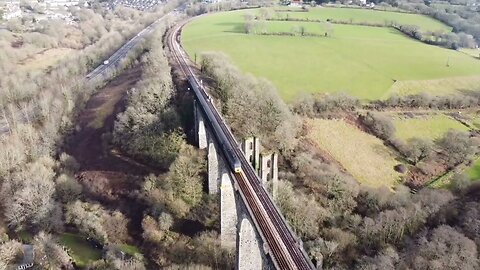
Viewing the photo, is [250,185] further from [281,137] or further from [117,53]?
[117,53]

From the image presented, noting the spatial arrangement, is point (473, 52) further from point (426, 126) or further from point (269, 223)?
point (269, 223)

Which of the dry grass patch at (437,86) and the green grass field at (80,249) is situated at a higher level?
the dry grass patch at (437,86)

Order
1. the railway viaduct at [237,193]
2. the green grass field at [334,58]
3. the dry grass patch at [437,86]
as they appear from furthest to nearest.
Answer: the green grass field at [334,58]
the dry grass patch at [437,86]
the railway viaduct at [237,193]

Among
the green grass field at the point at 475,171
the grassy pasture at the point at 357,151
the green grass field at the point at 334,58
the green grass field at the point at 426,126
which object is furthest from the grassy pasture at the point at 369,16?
the green grass field at the point at 475,171

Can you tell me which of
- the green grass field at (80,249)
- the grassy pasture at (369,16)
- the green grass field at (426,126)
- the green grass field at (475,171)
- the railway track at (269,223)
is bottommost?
the green grass field at (80,249)

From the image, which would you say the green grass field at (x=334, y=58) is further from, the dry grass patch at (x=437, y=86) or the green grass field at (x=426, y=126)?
the green grass field at (x=426, y=126)

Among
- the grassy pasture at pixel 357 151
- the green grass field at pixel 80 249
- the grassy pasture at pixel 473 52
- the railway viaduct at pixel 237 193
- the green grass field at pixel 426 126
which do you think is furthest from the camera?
the grassy pasture at pixel 473 52

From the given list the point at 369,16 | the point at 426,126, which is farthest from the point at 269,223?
the point at 369,16

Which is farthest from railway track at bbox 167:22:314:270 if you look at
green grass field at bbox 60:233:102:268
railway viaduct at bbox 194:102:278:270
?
green grass field at bbox 60:233:102:268
